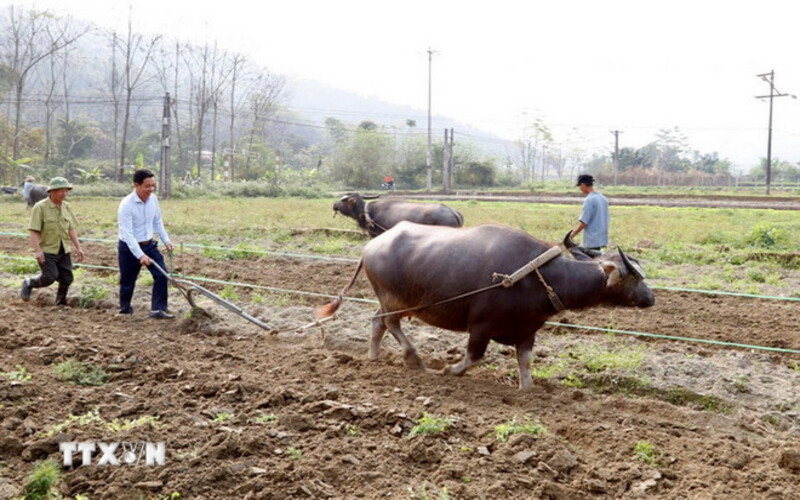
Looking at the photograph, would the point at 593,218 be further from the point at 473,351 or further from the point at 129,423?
the point at 129,423

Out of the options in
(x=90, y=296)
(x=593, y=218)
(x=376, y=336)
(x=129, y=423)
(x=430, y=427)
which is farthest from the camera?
(x=90, y=296)

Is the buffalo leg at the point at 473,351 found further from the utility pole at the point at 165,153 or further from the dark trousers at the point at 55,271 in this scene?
the utility pole at the point at 165,153

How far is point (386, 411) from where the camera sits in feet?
16.7

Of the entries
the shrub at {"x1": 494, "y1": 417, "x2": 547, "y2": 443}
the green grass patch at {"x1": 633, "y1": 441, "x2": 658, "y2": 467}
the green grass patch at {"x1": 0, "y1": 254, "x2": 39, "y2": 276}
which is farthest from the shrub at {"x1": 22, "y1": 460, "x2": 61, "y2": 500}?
the green grass patch at {"x1": 0, "y1": 254, "x2": 39, "y2": 276}

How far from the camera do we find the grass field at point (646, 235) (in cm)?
1174

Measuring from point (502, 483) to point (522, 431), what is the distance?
30.5 inches

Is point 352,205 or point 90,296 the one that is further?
point 352,205

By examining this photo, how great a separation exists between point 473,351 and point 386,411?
1315 millimetres

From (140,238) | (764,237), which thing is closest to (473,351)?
(140,238)

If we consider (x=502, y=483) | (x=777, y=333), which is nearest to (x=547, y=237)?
(x=777, y=333)

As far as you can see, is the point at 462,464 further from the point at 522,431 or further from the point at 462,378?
the point at 462,378

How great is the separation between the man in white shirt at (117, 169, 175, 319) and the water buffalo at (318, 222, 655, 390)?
3.09 m

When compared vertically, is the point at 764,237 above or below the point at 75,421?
above

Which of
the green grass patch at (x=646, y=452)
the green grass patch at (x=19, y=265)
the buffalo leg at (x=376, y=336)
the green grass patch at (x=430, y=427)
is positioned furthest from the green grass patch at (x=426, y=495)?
the green grass patch at (x=19, y=265)
